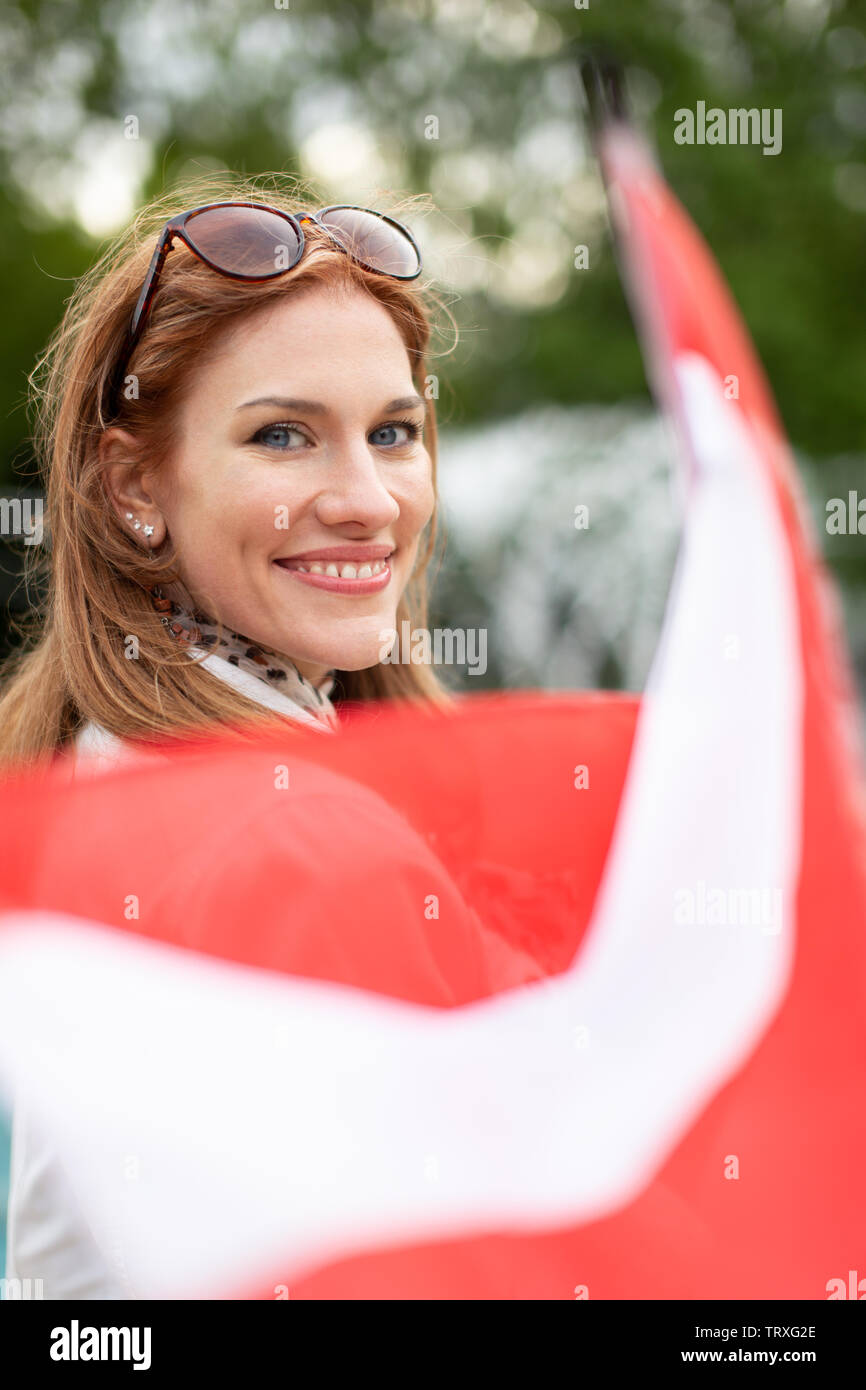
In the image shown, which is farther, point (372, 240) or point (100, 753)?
point (372, 240)

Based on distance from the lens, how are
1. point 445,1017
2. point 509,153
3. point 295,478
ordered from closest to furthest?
point 445,1017
point 295,478
point 509,153

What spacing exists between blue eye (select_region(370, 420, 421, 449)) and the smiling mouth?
0.46ft

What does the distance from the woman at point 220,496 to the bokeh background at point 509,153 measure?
9.50 m

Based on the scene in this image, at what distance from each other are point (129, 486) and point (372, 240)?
1.39 ft

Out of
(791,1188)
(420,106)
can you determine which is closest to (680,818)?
(791,1188)

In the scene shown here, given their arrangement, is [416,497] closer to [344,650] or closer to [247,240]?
[344,650]

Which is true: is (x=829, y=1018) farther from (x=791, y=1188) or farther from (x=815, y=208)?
(x=815, y=208)

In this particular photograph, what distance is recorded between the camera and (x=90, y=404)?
1.64m

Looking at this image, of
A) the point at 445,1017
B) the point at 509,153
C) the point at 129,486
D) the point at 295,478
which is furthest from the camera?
the point at 509,153

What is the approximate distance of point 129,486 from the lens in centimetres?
160

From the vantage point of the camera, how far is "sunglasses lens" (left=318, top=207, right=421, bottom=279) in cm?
157

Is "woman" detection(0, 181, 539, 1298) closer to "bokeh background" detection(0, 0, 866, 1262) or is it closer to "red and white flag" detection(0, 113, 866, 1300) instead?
"red and white flag" detection(0, 113, 866, 1300)

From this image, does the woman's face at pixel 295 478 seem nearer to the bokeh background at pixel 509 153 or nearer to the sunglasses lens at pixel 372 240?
the sunglasses lens at pixel 372 240

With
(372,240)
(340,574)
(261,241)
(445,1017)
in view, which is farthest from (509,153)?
(445,1017)
